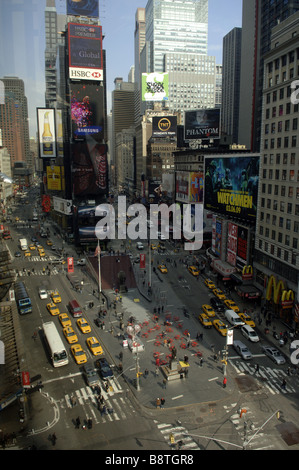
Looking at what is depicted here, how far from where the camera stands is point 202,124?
8775 centimetres

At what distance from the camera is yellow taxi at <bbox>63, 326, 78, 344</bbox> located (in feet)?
138

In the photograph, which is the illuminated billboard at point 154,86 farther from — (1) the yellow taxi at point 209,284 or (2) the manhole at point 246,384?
(2) the manhole at point 246,384

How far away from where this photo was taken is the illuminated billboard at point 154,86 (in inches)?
4387

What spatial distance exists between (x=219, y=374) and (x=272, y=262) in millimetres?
20589

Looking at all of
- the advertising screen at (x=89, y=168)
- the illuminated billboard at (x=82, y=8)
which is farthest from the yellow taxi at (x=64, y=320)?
the illuminated billboard at (x=82, y=8)

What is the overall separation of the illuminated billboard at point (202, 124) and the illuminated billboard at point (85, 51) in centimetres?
2297

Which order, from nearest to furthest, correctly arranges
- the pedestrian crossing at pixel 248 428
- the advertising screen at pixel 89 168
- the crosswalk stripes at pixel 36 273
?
the pedestrian crossing at pixel 248 428, the crosswalk stripes at pixel 36 273, the advertising screen at pixel 89 168

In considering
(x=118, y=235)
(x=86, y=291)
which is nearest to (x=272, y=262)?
(x=86, y=291)

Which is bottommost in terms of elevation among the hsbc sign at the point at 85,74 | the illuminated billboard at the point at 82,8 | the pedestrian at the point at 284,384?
the pedestrian at the point at 284,384

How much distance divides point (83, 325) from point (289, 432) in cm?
2594

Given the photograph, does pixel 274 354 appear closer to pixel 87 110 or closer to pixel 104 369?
pixel 104 369

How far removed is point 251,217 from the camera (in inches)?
2234

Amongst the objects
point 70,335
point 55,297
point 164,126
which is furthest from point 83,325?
point 164,126

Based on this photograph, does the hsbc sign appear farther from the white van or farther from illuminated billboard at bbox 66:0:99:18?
the white van
